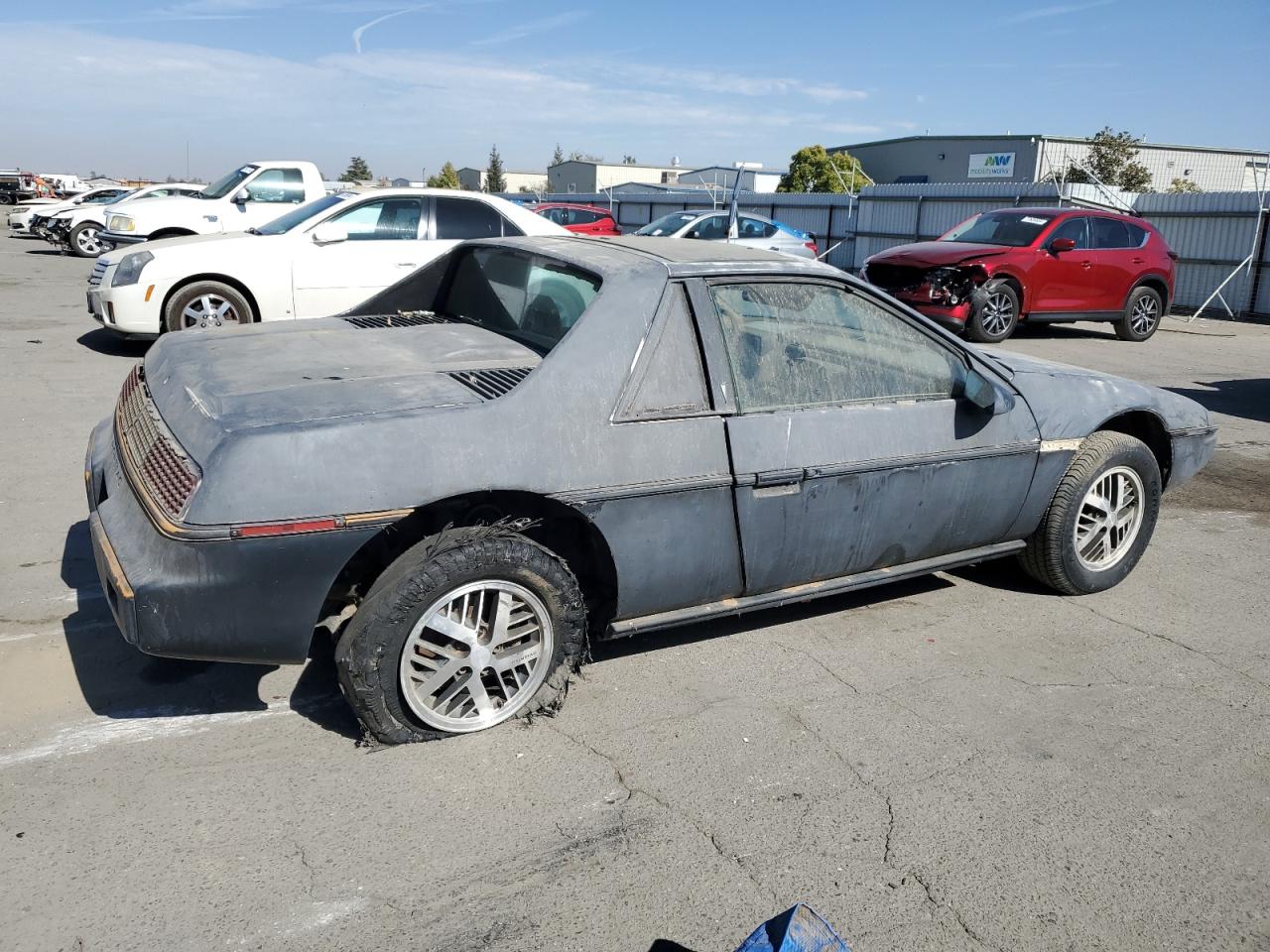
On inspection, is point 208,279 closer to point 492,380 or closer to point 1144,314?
point 492,380

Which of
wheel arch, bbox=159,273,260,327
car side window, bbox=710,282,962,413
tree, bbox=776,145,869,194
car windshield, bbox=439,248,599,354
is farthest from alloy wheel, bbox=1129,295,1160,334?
tree, bbox=776,145,869,194

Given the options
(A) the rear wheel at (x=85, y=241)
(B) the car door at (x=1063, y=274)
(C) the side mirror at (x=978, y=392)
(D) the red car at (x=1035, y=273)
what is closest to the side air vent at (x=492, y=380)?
(C) the side mirror at (x=978, y=392)

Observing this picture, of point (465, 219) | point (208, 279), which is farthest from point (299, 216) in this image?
point (465, 219)

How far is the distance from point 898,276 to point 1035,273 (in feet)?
5.95

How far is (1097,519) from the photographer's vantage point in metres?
4.91

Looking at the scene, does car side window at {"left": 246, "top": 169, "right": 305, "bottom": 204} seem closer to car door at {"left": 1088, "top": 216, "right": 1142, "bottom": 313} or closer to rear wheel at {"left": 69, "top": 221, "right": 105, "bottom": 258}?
car door at {"left": 1088, "top": 216, "right": 1142, "bottom": 313}

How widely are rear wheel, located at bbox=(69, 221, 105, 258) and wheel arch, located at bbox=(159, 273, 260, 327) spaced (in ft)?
55.5

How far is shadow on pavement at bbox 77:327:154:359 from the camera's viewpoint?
10.4 metres

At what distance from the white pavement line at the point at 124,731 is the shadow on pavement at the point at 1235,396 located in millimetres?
8961

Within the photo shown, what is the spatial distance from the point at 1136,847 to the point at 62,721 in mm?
3391

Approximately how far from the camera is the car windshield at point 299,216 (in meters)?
9.80

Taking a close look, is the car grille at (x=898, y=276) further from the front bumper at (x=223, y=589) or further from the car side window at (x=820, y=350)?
the front bumper at (x=223, y=589)

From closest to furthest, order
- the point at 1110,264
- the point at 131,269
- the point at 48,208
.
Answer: the point at 131,269
the point at 1110,264
the point at 48,208

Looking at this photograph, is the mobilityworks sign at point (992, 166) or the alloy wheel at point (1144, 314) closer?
the alloy wheel at point (1144, 314)
